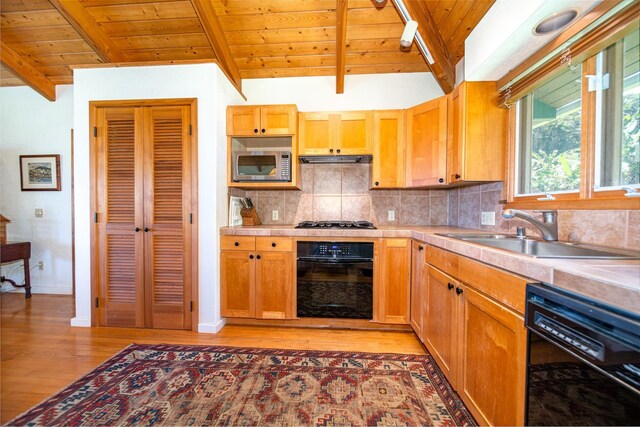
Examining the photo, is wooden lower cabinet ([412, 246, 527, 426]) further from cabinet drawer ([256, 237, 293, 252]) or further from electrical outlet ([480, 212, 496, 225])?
cabinet drawer ([256, 237, 293, 252])

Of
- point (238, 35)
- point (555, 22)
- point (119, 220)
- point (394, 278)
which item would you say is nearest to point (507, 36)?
point (555, 22)

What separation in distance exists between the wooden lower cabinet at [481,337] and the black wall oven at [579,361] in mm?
58

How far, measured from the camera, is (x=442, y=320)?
155 cm

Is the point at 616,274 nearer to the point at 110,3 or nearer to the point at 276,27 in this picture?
the point at 276,27

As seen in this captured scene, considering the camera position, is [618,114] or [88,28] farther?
[88,28]

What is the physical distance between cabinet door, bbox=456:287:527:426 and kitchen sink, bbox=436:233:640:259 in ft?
0.99

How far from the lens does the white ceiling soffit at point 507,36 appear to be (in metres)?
1.26

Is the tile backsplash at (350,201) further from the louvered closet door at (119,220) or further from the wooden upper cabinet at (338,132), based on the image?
the louvered closet door at (119,220)

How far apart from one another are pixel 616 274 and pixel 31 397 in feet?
9.41

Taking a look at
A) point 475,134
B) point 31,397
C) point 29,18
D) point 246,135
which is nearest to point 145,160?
point 246,135

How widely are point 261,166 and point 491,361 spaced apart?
2.25 m

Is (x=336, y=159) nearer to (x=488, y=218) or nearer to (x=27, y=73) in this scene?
(x=488, y=218)

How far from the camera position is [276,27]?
2438 mm

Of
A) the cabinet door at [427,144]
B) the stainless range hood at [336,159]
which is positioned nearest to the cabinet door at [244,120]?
the stainless range hood at [336,159]
